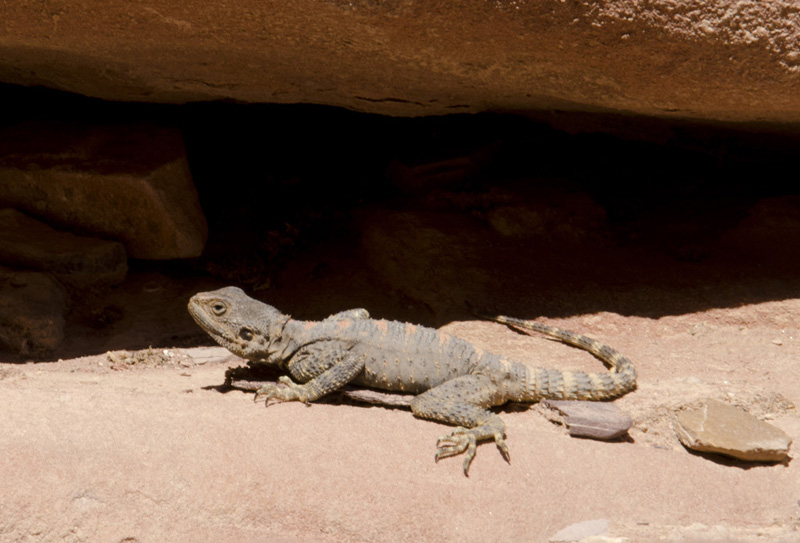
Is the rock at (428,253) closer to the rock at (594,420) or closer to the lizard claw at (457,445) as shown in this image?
the rock at (594,420)

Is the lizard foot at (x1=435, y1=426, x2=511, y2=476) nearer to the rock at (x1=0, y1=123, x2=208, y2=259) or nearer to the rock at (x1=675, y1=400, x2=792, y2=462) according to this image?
the rock at (x1=675, y1=400, x2=792, y2=462)

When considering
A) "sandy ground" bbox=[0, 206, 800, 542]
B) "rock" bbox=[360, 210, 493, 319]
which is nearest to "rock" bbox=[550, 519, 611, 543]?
"sandy ground" bbox=[0, 206, 800, 542]

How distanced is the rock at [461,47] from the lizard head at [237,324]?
1.79 metres

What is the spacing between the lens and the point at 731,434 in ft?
14.8

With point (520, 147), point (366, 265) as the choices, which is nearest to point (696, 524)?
point (366, 265)

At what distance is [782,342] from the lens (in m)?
5.75

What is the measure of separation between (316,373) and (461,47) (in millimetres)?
2417

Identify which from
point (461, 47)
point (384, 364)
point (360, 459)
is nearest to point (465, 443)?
point (360, 459)

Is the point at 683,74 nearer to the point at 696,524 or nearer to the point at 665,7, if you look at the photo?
the point at 665,7

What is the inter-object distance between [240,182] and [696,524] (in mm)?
6097

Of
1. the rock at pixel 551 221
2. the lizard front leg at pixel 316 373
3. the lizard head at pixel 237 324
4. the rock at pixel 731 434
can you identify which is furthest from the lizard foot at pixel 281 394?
the rock at pixel 551 221

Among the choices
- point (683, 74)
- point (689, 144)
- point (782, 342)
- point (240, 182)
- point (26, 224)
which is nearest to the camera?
point (683, 74)

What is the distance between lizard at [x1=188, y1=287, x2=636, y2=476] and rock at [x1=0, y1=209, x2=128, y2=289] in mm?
1929

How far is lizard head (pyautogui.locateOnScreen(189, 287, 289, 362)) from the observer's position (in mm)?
4848
